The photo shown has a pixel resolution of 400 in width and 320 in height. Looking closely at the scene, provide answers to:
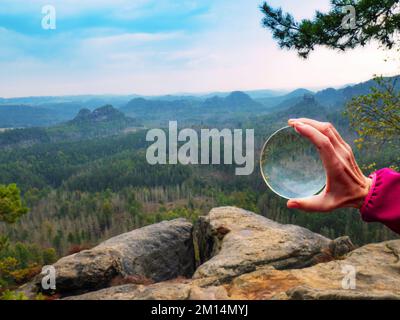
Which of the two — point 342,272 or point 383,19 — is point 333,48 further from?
point 342,272

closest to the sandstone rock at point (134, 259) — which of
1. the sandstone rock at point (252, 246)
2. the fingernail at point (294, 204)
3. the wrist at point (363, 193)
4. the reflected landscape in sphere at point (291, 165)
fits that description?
the sandstone rock at point (252, 246)

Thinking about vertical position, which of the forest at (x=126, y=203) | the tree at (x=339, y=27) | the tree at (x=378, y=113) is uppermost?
the tree at (x=339, y=27)

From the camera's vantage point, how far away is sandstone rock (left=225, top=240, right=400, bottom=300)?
9.22 m

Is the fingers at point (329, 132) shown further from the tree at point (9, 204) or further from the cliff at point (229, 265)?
the tree at point (9, 204)

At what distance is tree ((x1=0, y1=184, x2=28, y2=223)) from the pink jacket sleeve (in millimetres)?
18608

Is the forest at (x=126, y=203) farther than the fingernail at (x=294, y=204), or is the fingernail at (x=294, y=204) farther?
the forest at (x=126, y=203)

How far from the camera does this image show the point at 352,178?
2.62 meters

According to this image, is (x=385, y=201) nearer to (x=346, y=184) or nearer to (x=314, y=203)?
(x=346, y=184)

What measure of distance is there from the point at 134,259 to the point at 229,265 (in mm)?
5744

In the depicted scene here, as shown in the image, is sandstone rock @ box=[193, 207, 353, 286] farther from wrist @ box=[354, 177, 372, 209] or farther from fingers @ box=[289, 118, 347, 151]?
fingers @ box=[289, 118, 347, 151]

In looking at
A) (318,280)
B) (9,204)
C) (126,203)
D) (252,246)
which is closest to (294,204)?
(318,280)

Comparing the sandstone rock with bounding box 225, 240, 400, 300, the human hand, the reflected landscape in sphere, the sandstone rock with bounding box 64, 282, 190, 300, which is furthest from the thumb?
the sandstone rock with bounding box 64, 282, 190, 300

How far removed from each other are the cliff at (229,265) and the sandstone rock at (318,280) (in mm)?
27

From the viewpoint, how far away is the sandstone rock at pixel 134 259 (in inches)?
552
